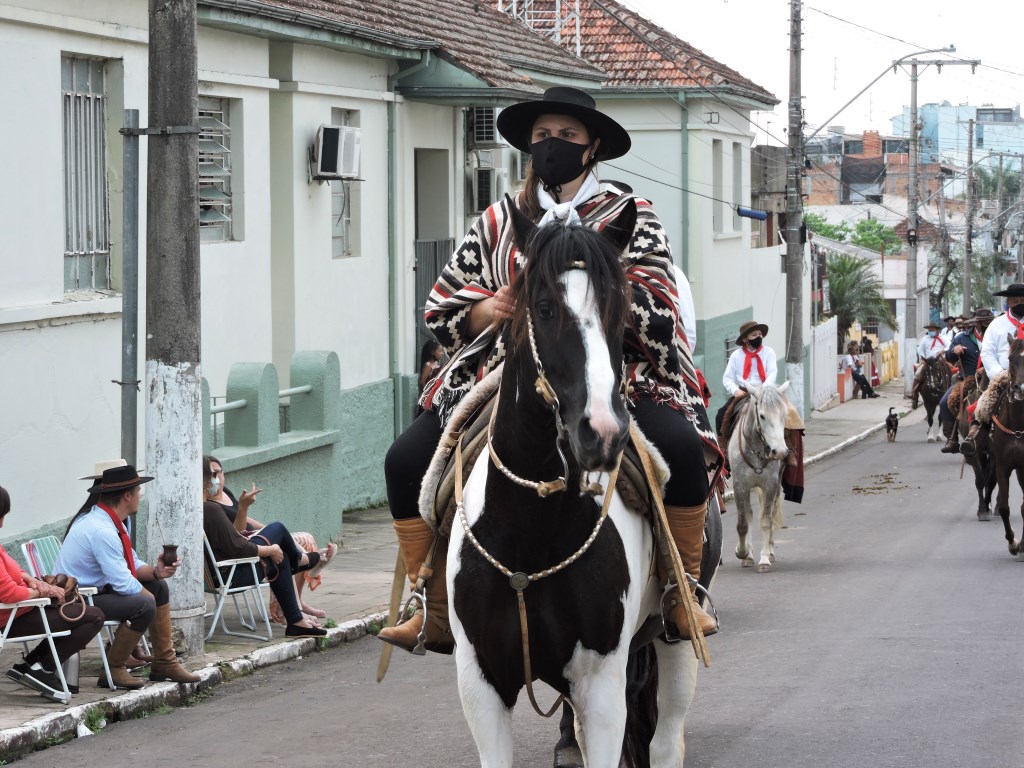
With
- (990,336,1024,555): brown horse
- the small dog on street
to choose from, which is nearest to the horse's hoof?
(990,336,1024,555): brown horse

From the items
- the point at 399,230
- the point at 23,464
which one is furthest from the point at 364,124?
the point at 23,464

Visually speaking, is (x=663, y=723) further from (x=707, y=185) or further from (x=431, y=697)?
(x=707, y=185)

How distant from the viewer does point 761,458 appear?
50.2 feet

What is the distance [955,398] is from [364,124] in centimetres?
936

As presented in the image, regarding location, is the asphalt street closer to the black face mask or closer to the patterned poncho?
the patterned poncho

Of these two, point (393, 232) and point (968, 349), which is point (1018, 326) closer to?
point (968, 349)

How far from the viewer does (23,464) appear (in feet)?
36.9

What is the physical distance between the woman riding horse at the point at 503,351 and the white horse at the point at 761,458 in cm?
916

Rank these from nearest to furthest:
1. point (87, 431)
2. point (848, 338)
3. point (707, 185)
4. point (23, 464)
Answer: point (23, 464) < point (87, 431) < point (707, 185) < point (848, 338)

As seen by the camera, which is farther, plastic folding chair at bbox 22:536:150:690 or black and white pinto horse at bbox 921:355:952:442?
black and white pinto horse at bbox 921:355:952:442

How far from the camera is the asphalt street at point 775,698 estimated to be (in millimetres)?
7992

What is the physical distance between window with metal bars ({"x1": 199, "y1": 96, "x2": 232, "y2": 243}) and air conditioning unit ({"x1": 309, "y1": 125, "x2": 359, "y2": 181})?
1.66 m

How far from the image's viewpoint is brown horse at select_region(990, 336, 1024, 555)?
15.4 meters

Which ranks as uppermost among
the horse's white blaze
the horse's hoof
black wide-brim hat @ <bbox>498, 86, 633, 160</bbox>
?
black wide-brim hat @ <bbox>498, 86, 633, 160</bbox>
